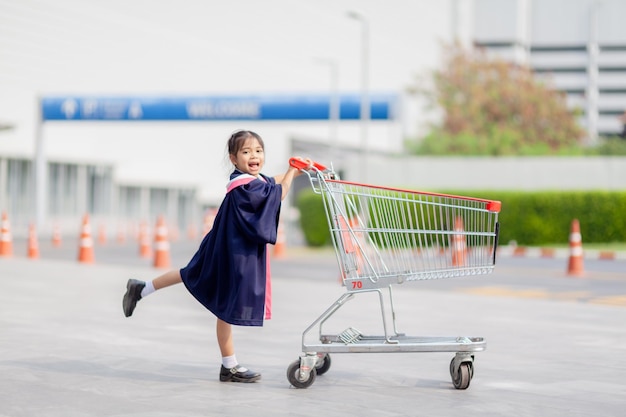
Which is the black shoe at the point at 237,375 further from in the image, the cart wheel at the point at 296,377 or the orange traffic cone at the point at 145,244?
the orange traffic cone at the point at 145,244

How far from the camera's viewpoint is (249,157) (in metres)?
6.75

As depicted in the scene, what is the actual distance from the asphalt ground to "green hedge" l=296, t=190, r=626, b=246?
1329 cm

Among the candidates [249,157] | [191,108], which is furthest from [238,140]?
[191,108]

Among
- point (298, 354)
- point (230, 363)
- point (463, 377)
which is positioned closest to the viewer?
point (463, 377)

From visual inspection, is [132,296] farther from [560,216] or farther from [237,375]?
[560,216]

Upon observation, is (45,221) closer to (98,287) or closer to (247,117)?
(247,117)

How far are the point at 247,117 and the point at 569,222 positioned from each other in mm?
13260

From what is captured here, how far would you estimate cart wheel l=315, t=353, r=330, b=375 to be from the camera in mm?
6918

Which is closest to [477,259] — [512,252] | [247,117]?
[512,252]

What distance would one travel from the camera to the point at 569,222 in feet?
92.4

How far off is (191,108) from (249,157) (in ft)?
104

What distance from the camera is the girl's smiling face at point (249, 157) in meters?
6.75

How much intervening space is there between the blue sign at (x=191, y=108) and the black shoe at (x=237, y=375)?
30786mm

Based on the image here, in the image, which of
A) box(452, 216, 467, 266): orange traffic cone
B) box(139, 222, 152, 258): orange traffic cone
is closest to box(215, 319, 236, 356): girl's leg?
box(452, 216, 467, 266): orange traffic cone
